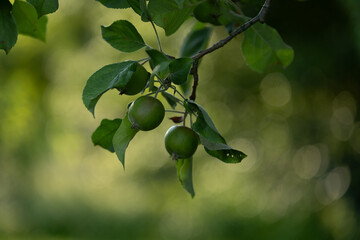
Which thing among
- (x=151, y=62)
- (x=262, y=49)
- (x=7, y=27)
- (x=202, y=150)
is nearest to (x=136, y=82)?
(x=151, y=62)

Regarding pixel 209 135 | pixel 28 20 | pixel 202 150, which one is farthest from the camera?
pixel 202 150

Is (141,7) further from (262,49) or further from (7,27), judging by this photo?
(262,49)

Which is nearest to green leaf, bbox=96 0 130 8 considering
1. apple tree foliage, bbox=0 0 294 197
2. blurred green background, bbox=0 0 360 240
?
apple tree foliage, bbox=0 0 294 197

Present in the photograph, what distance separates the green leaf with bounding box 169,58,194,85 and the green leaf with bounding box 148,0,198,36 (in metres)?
0.05

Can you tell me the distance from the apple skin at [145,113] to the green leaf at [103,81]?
3 centimetres

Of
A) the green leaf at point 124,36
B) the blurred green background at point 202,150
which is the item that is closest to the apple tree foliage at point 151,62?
the green leaf at point 124,36

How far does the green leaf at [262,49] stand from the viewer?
566mm

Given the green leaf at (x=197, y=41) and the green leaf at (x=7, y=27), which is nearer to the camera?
the green leaf at (x=7, y=27)

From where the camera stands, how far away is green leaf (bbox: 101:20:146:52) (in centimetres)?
42

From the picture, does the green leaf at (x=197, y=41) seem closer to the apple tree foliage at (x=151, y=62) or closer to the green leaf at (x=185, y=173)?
the apple tree foliage at (x=151, y=62)

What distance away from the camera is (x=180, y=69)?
0.36 m

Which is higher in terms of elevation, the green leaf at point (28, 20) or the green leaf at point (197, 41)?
the green leaf at point (28, 20)

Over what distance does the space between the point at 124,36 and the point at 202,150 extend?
2.43m

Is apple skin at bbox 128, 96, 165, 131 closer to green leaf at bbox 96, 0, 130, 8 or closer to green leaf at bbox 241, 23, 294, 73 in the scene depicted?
green leaf at bbox 96, 0, 130, 8
